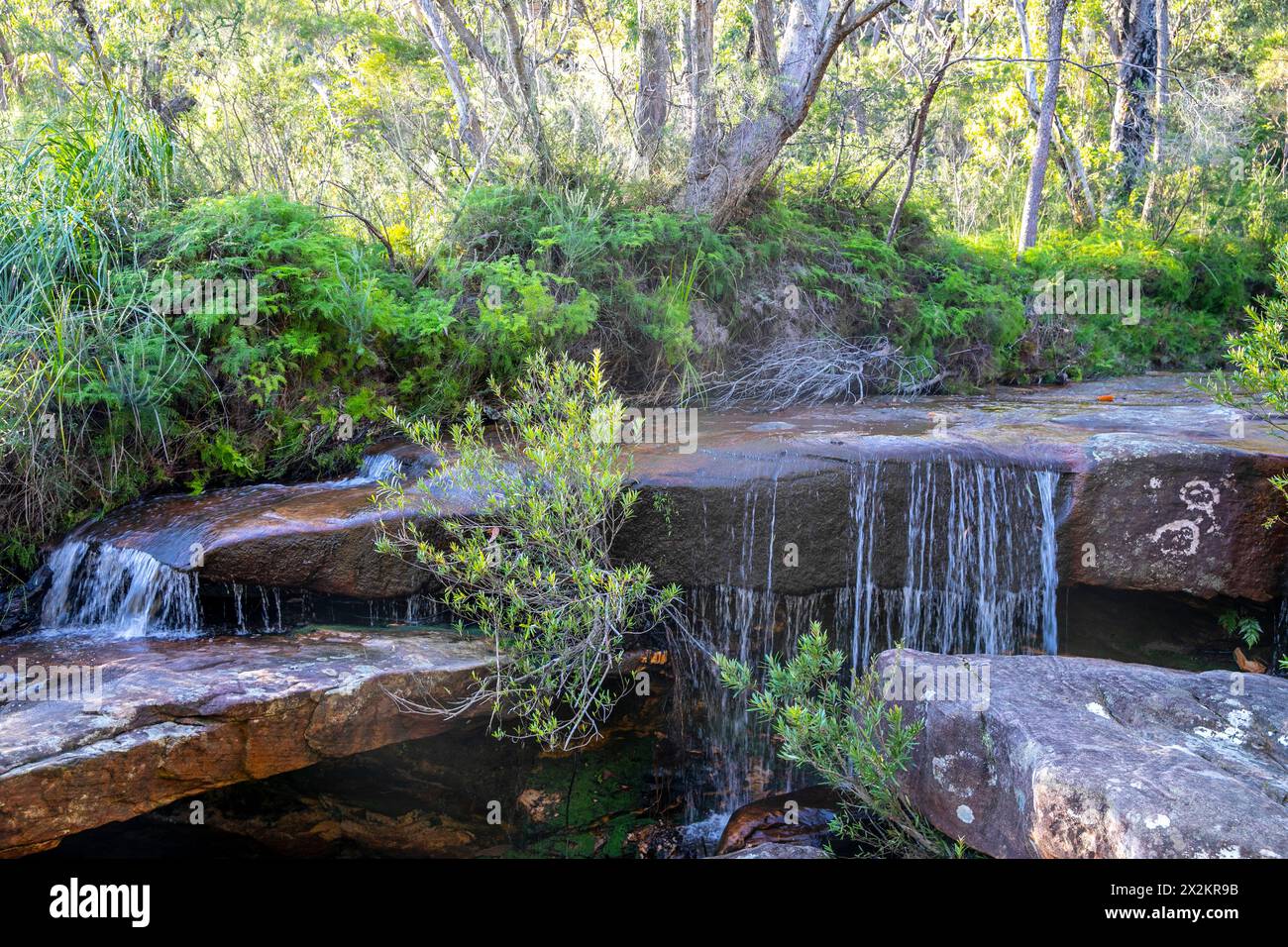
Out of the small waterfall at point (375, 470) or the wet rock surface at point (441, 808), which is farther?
the small waterfall at point (375, 470)

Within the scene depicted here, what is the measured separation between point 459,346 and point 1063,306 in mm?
7826

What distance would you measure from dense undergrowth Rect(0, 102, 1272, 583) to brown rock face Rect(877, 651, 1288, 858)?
4.32m

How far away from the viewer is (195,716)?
3.93 metres

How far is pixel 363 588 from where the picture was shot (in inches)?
197

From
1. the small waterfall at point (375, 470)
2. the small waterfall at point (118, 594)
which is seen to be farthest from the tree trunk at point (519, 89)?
the small waterfall at point (118, 594)

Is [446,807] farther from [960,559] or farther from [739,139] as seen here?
[739,139]

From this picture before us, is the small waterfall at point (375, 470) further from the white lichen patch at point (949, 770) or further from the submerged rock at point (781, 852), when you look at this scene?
the white lichen patch at point (949, 770)

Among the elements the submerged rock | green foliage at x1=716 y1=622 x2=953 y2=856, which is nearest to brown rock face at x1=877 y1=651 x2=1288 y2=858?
green foliage at x1=716 y1=622 x2=953 y2=856

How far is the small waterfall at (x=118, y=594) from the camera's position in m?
4.91

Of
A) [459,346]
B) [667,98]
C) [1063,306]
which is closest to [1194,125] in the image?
[1063,306]

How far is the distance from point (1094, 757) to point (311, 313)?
18.2 feet

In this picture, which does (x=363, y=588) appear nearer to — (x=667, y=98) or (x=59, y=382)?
(x=59, y=382)

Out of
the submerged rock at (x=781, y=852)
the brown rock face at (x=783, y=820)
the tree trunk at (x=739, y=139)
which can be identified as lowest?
the brown rock face at (x=783, y=820)

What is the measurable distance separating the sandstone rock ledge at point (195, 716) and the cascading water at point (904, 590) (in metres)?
1.59
